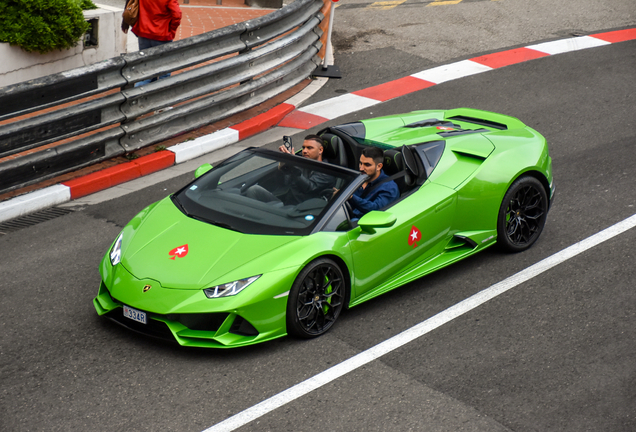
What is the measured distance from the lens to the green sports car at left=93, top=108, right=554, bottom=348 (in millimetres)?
4914

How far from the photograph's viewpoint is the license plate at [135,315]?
4.93 meters

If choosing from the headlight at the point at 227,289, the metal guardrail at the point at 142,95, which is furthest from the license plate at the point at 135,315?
the metal guardrail at the point at 142,95

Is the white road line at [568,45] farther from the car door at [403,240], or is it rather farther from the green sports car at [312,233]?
the car door at [403,240]

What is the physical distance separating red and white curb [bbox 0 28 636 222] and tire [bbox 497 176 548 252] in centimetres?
387

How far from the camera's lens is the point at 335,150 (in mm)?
6578

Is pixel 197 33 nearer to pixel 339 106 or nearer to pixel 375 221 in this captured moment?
pixel 339 106

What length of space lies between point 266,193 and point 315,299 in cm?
99

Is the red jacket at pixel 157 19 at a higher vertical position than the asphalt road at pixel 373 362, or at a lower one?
higher

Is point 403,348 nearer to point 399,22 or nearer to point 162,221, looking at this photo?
point 162,221

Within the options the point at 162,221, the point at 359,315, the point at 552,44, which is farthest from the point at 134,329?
the point at 552,44

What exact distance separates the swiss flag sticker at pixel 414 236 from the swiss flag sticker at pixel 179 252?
1.72m

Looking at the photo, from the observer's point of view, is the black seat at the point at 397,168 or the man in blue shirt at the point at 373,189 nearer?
the man in blue shirt at the point at 373,189

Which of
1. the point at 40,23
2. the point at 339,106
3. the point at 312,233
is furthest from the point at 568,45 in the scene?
the point at 312,233

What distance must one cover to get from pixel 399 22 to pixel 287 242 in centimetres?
1007
